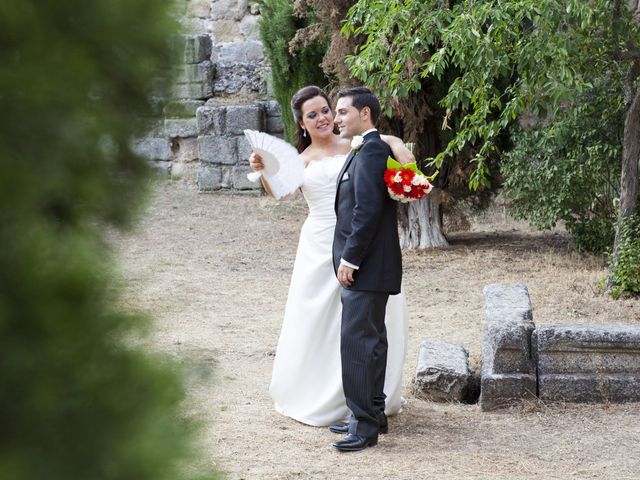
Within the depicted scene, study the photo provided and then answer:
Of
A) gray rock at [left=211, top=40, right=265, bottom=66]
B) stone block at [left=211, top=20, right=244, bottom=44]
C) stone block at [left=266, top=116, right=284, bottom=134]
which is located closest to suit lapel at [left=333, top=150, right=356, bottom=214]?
stone block at [left=266, top=116, right=284, bottom=134]

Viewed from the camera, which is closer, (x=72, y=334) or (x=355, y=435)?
(x=72, y=334)

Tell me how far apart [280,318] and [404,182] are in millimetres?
3949

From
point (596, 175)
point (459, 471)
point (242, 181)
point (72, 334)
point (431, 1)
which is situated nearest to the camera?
point (72, 334)

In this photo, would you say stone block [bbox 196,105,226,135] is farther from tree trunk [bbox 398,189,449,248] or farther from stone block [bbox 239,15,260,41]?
tree trunk [bbox 398,189,449,248]

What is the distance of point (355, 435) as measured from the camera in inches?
200

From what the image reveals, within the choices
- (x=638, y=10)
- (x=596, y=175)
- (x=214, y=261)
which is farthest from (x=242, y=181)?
(x=638, y=10)

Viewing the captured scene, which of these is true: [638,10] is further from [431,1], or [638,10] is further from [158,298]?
[158,298]

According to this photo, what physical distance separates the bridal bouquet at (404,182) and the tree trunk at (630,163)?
4.60m

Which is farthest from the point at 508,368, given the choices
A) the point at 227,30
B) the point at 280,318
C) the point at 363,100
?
the point at 227,30

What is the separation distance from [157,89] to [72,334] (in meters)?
0.28

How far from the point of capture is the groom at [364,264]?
501 cm

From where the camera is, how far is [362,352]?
5.10 m

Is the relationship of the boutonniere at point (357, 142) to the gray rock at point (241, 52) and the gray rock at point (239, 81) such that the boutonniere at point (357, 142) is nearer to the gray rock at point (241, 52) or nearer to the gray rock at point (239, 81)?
the gray rock at point (239, 81)

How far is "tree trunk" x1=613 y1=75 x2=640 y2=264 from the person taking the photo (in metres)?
8.98
